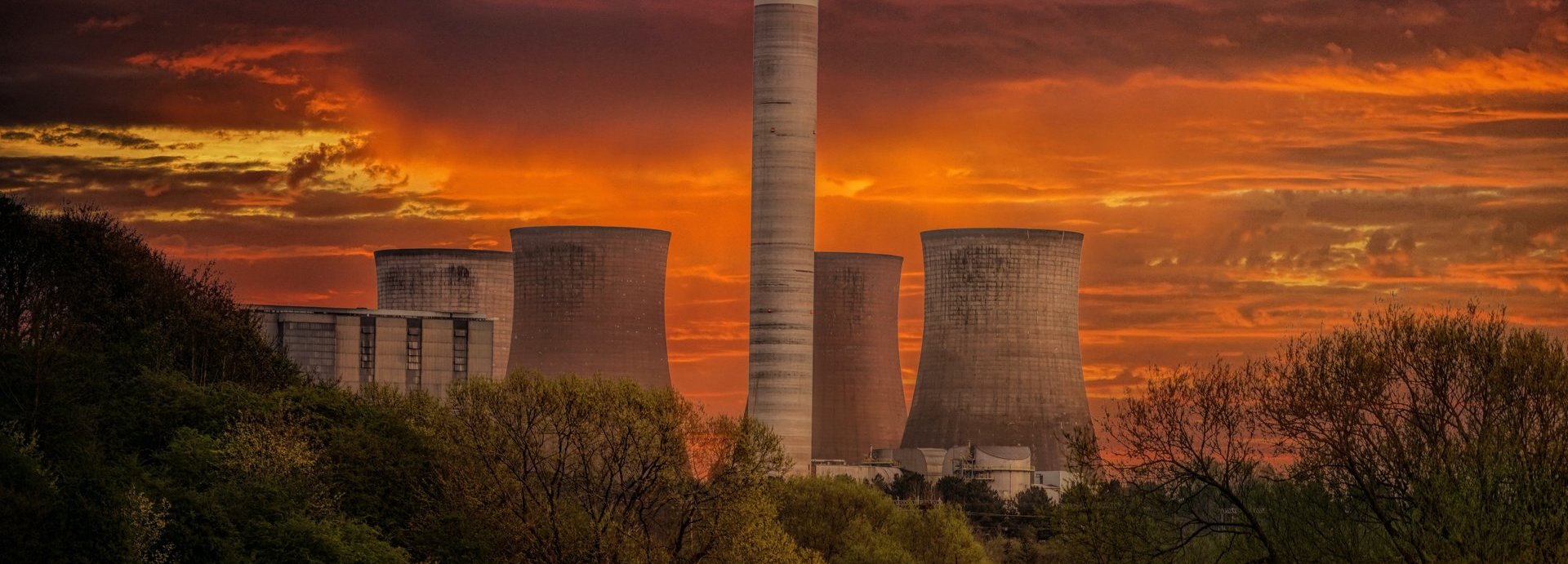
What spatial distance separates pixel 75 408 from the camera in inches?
1586

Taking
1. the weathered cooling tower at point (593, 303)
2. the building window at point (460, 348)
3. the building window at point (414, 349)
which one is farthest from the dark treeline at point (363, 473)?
the building window at point (460, 348)

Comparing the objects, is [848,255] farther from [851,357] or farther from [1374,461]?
[1374,461]

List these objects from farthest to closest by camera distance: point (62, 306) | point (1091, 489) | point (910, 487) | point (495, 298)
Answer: point (495, 298) < point (910, 487) < point (62, 306) < point (1091, 489)

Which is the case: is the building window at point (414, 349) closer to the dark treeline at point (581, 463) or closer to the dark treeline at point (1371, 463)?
the dark treeline at point (581, 463)

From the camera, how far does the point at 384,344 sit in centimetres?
11138

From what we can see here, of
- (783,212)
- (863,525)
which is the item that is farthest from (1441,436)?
(783,212)

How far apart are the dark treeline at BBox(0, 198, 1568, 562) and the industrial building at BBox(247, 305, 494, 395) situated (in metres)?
50.1

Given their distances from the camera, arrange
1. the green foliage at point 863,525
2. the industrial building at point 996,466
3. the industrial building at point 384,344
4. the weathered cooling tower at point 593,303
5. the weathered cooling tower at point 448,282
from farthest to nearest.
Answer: the weathered cooling tower at point 448,282
the industrial building at point 996,466
the industrial building at point 384,344
the weathered cooling tower at point 593,303
the green foliage at point 863,525

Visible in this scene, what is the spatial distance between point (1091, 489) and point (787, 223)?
5358cm

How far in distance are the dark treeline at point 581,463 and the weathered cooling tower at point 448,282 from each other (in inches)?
2872

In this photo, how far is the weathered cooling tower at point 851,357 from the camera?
4862 inches

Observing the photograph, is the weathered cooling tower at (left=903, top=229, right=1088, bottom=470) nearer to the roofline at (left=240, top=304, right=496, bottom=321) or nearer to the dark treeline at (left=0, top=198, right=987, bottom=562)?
the roofline at (left=240, top=304, right=496, bottom=321)

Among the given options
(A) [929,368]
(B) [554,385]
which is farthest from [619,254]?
(B) [554,385]

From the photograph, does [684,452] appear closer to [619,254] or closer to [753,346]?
[753,346]
